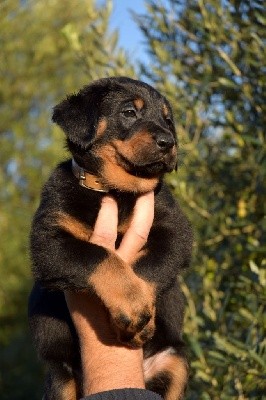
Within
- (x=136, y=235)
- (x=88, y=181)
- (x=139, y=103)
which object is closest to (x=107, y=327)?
(x=136, y=235)

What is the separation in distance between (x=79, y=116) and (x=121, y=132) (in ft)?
0.68

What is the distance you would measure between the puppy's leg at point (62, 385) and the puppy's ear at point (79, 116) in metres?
1.02

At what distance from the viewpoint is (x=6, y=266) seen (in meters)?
12.9

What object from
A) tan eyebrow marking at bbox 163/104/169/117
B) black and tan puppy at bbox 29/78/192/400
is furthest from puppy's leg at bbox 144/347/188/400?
tan eyebrow marking at bbox 163/104/169/117

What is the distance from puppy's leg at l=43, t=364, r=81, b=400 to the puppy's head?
2.82 feet

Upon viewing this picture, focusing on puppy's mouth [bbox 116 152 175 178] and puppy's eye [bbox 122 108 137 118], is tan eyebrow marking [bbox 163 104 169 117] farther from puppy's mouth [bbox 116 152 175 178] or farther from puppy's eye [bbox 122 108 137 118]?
puppy's mouth [bbox 116 152 175 178]

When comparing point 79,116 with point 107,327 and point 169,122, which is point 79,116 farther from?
point 107,327

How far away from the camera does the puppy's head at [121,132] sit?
12.7 ft

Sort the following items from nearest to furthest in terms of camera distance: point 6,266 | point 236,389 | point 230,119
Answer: point 236,389
point 230,119
point 6,266

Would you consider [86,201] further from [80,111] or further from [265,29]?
[265,29]

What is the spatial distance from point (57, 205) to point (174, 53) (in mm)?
1723

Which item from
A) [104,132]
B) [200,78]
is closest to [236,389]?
[104,132]

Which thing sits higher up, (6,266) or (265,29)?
(265,29)

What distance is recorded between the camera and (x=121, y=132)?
159 inches
